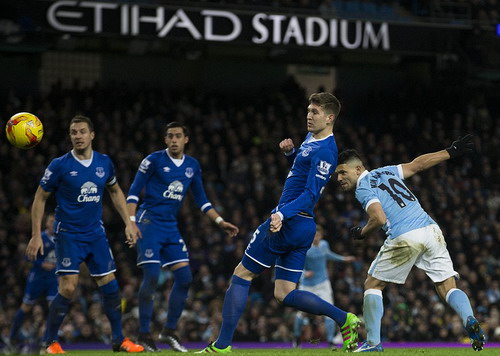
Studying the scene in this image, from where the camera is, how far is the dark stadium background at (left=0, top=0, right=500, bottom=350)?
1870 centimetres

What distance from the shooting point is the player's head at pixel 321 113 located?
8484mm

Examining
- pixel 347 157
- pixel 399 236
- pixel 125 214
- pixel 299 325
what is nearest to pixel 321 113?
pixel 347 157

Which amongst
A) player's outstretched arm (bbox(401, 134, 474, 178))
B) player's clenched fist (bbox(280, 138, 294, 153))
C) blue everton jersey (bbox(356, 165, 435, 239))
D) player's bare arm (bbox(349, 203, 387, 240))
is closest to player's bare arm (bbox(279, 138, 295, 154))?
player's clenched fist (bbox(280, 138, 294, 153))

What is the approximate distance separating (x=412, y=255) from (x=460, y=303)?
0.63 m

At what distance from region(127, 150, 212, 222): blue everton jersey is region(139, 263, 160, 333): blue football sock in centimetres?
59

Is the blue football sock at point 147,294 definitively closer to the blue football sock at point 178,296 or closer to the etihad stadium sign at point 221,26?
the blue football sock at point 178,296

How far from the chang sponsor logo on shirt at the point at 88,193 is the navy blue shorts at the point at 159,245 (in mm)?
997

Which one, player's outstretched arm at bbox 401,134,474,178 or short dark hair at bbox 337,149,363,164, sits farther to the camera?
short dark hair at bbox 337,149,363,164

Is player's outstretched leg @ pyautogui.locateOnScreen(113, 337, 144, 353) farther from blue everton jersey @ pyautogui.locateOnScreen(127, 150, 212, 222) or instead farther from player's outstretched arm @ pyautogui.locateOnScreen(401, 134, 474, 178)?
player's outstretched arm @ pyautogui.locateOnScreen(401, 134, 474, 178)

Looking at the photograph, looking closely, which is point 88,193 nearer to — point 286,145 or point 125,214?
point 125,214

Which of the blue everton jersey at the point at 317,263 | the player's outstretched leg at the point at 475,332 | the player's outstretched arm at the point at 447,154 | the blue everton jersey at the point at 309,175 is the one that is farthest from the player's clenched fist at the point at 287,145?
the blue everton jersey at the point at 317,263

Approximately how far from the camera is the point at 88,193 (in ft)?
32.9

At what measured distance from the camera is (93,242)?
10.1 metres

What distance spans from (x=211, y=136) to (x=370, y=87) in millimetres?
7484
